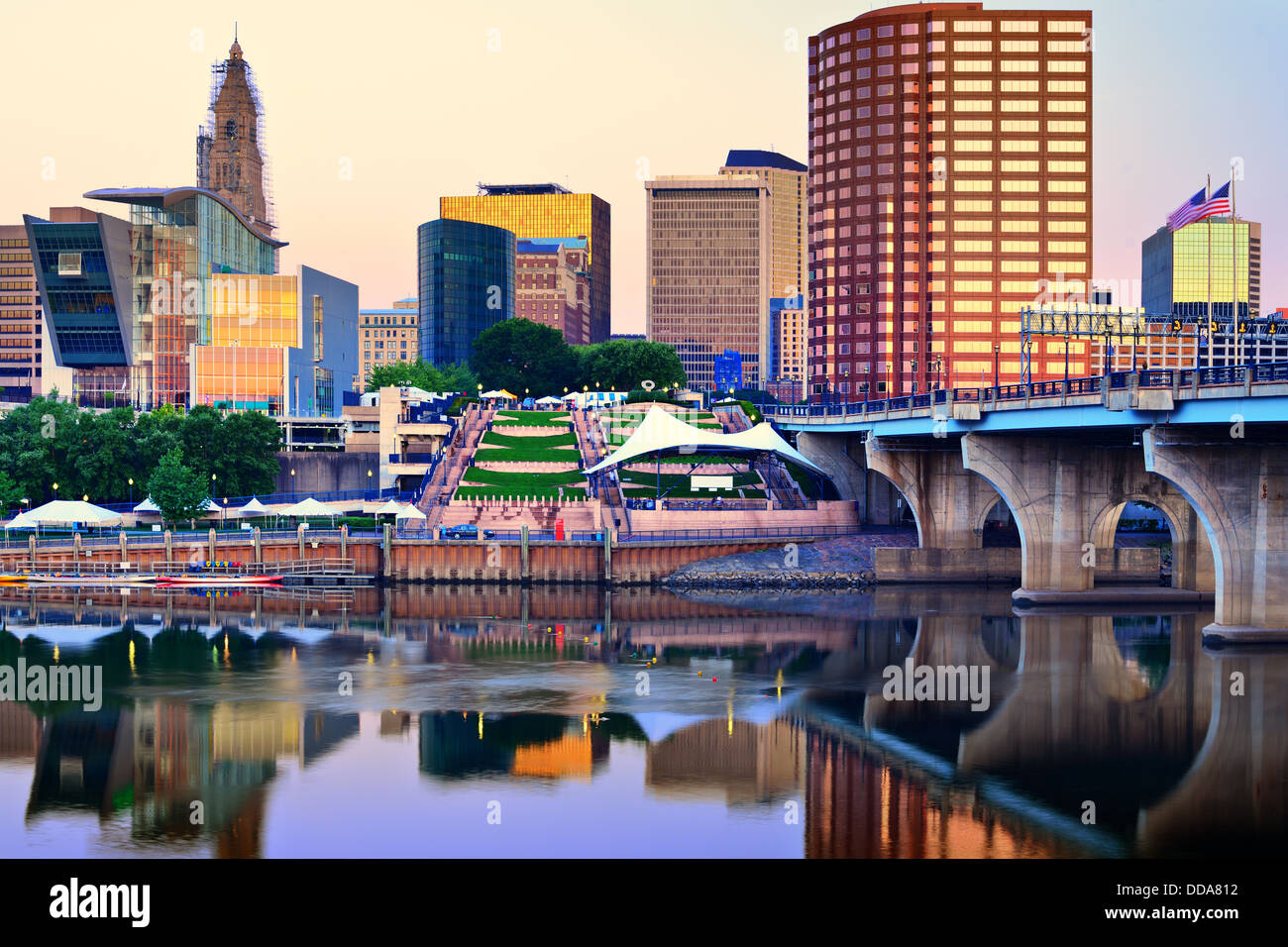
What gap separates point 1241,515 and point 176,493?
73.4m

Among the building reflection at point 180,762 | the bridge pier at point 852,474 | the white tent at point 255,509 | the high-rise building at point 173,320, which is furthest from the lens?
the high-rise building at point 173,320

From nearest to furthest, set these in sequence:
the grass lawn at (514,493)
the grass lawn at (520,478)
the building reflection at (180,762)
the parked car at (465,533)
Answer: the building reflection at (180,762)
the parked car at (465,533)
the grass lawn at (514,493)
the grass lawn at (520,478)

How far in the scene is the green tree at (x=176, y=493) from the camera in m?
105

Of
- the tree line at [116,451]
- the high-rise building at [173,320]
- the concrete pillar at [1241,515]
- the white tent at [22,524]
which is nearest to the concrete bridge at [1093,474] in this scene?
the concrete pillar at [1241,515]

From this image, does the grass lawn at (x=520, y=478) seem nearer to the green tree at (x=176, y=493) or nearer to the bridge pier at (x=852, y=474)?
the bridge pier at (x=852, y=474)

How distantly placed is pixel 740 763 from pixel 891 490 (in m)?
73.0

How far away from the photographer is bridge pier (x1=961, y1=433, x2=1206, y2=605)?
88812mm

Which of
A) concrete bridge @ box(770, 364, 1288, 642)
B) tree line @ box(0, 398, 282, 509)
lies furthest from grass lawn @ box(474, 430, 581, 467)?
tree line @ box(0, 398, 282, 509)

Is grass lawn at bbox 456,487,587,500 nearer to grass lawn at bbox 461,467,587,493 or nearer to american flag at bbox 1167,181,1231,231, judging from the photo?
grass lawn at bbox 461,467,587,493

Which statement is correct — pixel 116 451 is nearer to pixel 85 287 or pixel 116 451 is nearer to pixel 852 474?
pixel 852 474

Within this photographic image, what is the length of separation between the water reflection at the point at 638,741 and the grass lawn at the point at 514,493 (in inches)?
1158
